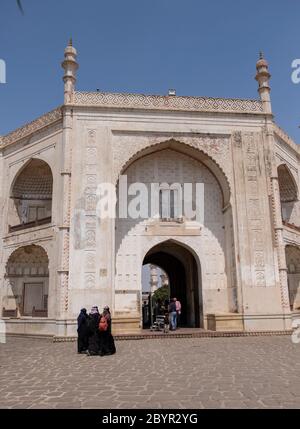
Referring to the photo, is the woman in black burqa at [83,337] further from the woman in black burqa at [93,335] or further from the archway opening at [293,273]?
the archway opening at [293,273]

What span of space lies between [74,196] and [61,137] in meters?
→ 2.51

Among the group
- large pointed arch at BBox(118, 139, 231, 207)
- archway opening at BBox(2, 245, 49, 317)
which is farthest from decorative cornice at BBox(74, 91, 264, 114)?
archway opening at BBox(2, 245, 49, 317)

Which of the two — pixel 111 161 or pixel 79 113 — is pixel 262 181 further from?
pixel 79 113

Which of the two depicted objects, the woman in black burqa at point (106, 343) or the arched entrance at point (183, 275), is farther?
the arched entrance at point (183, 275)

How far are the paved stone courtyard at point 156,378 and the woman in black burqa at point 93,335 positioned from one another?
26 centimetres

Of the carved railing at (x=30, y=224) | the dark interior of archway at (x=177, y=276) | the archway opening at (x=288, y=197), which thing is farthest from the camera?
the archway opening at (x=288, y=197)

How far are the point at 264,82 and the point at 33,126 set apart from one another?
950 centimetres

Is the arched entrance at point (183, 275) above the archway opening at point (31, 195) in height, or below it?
below

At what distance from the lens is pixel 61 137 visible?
1450 centimetres

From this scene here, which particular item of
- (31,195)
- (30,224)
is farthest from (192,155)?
(31,195)

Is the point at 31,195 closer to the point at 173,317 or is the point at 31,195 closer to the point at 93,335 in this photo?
the point at 173,317

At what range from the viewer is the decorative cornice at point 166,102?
14602 mm

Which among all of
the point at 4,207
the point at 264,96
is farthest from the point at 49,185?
the point at 264,96

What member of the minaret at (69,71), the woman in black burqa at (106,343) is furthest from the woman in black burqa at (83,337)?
the minaret at (69,71)
